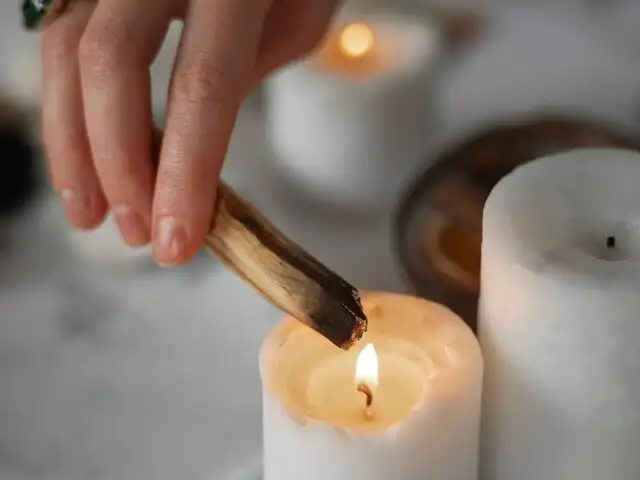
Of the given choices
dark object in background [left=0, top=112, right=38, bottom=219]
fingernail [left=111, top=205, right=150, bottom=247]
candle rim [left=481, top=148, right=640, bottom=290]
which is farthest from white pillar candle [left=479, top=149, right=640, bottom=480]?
dark object in background [left=0, top=112, right=38, bottom=219]

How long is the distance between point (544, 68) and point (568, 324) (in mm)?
306

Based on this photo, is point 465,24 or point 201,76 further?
point 465,24

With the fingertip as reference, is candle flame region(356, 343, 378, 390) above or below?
above

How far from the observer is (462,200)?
17.8 inches

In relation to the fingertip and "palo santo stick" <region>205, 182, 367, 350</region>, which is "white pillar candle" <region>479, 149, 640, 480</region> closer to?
"palo santo stick" <region>205, 182, 367, 350</region>

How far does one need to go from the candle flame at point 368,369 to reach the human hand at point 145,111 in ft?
0.21

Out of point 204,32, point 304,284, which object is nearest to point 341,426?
point 304,284

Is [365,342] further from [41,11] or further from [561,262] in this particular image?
[41,11]

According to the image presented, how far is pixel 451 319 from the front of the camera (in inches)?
13.1

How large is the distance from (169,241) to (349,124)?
0.19 metres

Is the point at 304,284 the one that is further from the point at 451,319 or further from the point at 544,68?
the point at 544,68

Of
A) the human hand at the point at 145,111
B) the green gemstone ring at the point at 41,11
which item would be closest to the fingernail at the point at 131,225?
the human hand at the point at 145,111

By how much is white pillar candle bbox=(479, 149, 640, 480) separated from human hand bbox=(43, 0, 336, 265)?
0.10 metres

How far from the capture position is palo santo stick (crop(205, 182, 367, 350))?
0.97ft
